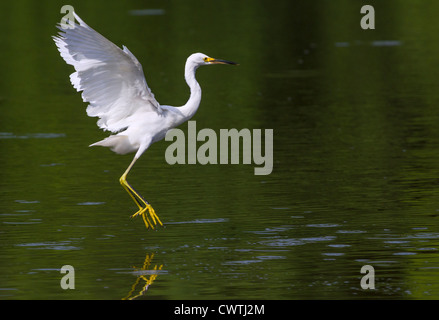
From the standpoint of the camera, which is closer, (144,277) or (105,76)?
(144,277)

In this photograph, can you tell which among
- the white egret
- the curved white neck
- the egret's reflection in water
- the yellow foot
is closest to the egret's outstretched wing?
the white egret

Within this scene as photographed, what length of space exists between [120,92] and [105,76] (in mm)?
429

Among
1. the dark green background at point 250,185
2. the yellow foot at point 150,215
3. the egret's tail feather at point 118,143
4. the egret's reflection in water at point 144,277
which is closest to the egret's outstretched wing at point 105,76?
the egret's tail feather at point 118,143

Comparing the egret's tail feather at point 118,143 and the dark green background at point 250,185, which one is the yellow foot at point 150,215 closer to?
the dark green background at point 250,185

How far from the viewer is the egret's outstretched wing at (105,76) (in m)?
13.2

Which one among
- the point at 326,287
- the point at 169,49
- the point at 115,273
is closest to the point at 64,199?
the point at 115,273

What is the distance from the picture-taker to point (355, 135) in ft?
66.5

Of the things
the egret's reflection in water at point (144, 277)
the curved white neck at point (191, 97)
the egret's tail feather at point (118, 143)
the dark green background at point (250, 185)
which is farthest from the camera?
the curved white neck at point (191, 97)

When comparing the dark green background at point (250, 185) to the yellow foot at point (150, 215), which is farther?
the yellow foot at point (150, 215)

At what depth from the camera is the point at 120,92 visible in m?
14.1

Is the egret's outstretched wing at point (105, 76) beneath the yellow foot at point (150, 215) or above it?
above

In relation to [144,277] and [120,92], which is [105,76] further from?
[144,277]

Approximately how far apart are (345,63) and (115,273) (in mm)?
19698

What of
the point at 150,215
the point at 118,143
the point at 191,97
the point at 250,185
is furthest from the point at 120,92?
the point at 250,185
